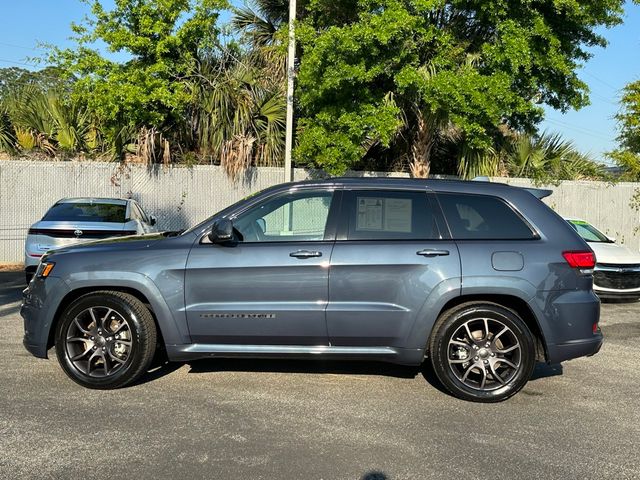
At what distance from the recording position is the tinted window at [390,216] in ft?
16.6

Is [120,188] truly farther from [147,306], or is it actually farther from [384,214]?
[384,214]

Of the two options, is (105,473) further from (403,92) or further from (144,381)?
(403,92)

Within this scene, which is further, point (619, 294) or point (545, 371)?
point (619, 294)

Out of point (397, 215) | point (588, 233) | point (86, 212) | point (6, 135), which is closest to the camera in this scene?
point (397, 215)

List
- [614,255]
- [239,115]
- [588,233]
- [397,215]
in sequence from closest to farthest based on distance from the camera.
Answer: [397,215], [614,255], [588,233], [239,115]


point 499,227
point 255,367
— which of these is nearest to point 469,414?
point 499,227

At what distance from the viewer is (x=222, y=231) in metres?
4.88

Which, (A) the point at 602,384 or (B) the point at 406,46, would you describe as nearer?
(A) the point at 602,384

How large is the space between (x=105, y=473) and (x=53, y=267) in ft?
7.25

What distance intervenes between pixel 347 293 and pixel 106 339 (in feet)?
6.97

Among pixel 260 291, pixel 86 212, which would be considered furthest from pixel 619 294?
pixel 86 212

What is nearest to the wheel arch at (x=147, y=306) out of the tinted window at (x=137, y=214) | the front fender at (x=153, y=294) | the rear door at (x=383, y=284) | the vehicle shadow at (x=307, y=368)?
the front fender at (x=153, y=294)

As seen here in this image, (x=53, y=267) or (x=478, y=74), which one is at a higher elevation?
(x=478, y=74)

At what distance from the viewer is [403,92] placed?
41.8ft
